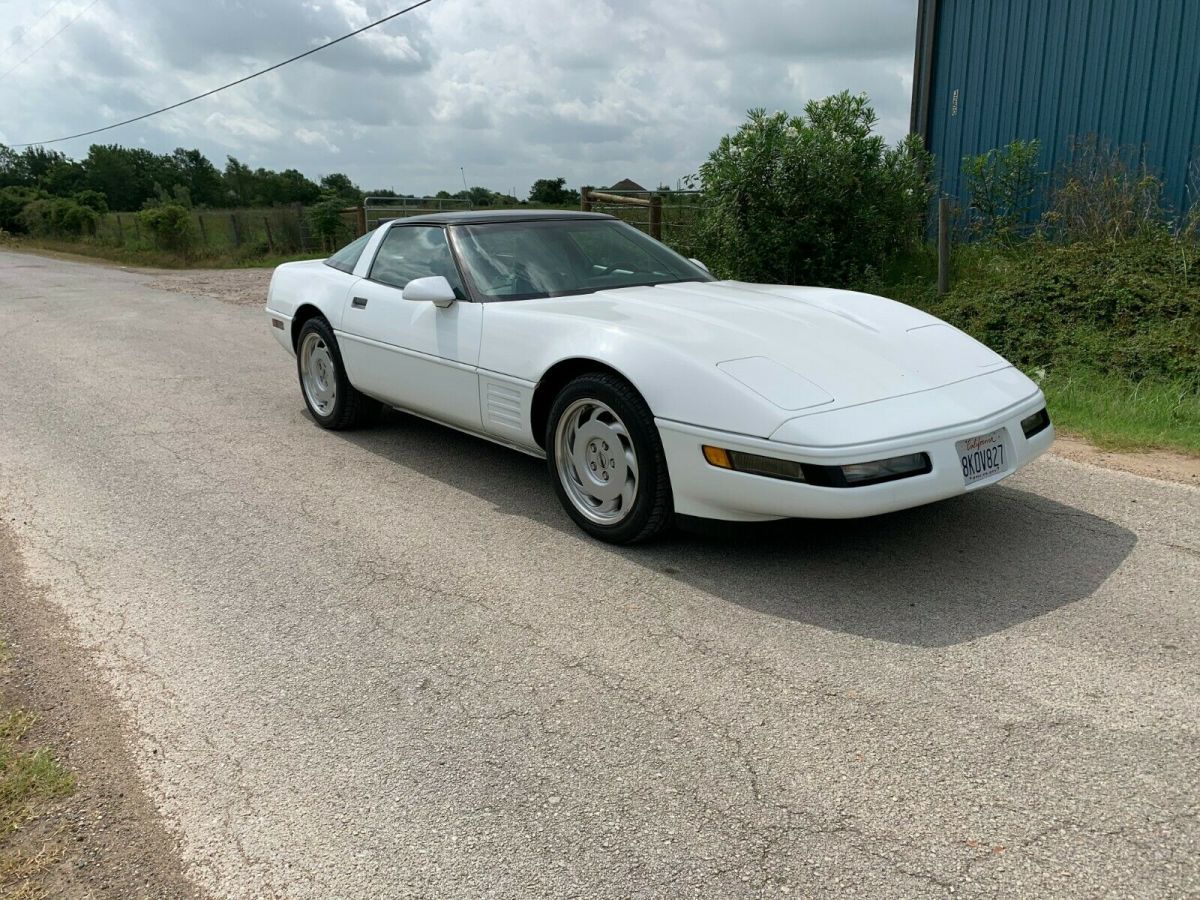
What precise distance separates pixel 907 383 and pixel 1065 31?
827 cm

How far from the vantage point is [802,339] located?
13.3 ft

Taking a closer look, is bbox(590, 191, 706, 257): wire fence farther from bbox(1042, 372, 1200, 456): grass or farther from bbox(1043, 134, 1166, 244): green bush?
bbox(1042, 372, 1200, 456): grass

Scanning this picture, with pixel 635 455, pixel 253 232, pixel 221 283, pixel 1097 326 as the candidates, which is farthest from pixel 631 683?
pixel 253 232

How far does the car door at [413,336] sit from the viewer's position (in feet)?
15.6

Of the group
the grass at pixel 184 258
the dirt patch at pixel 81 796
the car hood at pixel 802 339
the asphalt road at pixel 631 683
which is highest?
the car hood at pixel 802 339

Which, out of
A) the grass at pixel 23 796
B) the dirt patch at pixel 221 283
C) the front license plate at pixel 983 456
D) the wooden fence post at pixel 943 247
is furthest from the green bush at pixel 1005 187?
the grass at pixel 23 796

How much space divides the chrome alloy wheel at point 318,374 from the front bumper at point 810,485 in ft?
9.99

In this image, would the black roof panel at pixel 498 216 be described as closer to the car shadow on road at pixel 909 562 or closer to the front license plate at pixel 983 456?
the car shadow on road at pixel 909 562

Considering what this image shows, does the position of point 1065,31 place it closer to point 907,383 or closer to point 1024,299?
point 1024,299

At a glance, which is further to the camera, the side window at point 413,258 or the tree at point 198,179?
the tree at point 198,179

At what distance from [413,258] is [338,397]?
111 centimetres

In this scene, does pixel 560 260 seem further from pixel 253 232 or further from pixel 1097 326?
pixel 253 232

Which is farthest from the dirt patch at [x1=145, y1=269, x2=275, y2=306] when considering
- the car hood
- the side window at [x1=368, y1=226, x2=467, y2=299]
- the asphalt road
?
the car hood

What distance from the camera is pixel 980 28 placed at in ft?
35.5
